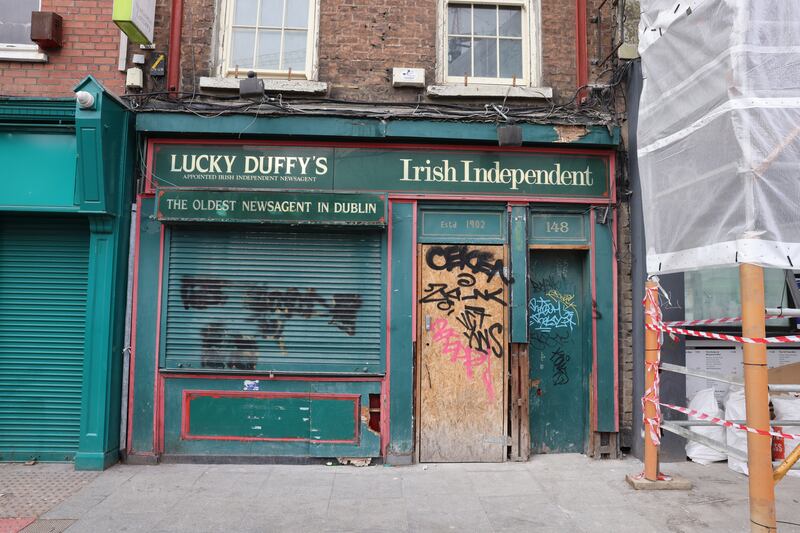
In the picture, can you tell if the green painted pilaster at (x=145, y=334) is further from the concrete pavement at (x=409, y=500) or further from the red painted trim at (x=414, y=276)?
the red painted trim at (x=414, y=276)

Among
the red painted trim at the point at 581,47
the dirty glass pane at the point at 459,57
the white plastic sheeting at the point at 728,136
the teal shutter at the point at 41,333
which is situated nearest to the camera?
the white plastic sheeting at the point at 728,136

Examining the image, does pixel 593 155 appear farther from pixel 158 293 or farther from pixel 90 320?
pixel 90 320

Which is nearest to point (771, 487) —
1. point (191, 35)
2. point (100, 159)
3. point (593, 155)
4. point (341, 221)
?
point (593, 155)

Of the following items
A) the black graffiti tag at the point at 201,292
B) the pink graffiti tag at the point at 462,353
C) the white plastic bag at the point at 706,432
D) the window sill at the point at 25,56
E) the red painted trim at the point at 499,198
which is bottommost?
the white plastic bag at the point at 706,432

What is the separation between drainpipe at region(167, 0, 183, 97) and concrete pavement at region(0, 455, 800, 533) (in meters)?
4.49

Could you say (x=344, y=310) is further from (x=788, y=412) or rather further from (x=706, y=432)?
(x=788, y=412)

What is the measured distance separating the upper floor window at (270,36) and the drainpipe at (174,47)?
552 millimetres

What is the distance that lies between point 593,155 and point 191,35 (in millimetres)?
5135

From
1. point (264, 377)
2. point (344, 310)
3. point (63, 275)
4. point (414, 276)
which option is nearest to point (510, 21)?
Result: point (414, 276)

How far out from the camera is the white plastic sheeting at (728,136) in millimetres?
3916

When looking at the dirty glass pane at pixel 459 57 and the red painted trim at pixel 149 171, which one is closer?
the red painted trim at pixel 149 171

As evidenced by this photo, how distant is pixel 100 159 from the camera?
5.78m

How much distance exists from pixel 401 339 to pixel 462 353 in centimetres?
74

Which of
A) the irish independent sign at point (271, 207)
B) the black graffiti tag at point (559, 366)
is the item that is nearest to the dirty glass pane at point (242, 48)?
the irish independent sign at point (271, 207)
